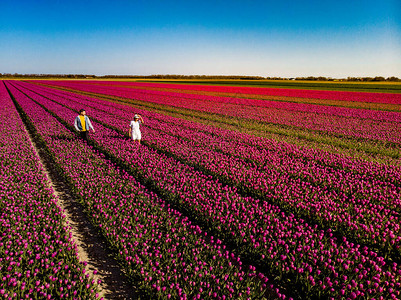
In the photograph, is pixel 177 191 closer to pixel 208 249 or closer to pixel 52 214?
pixel 208 249

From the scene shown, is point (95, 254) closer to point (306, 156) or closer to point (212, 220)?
point (212, 220)

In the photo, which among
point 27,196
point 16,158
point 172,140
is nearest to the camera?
point 27,196

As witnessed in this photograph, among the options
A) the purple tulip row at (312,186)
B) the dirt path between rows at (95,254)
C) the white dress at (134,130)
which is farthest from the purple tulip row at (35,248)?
the purple tulip row at (312,186)

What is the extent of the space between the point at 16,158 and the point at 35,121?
1048 centimetres

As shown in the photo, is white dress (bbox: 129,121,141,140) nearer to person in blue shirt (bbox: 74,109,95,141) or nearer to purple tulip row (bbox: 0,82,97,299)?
person in blue shirt (bbox: 74,109,95,141)

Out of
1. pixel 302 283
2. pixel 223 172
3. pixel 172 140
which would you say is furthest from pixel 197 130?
pixel 302 283

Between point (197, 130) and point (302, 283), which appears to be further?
point (197, 130)

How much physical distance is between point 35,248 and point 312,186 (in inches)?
311

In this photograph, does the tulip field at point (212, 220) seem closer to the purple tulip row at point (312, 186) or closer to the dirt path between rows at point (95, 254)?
the purple tulip row at point (312, 186)

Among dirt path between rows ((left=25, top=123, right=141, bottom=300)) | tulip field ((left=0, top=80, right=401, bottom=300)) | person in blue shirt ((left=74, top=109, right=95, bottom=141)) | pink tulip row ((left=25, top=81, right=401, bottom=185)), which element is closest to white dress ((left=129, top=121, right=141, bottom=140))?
tulip field ((left=0, top=80, right=401, bottom=300))

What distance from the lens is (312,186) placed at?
815 cm

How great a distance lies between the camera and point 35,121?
19.5 m

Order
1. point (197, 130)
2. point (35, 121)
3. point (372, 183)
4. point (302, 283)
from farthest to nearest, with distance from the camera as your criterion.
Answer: point (35, 121) < point (197, 130) < point (372, 183) < point (302, 283)

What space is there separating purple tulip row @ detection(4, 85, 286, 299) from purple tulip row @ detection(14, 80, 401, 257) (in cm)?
268
